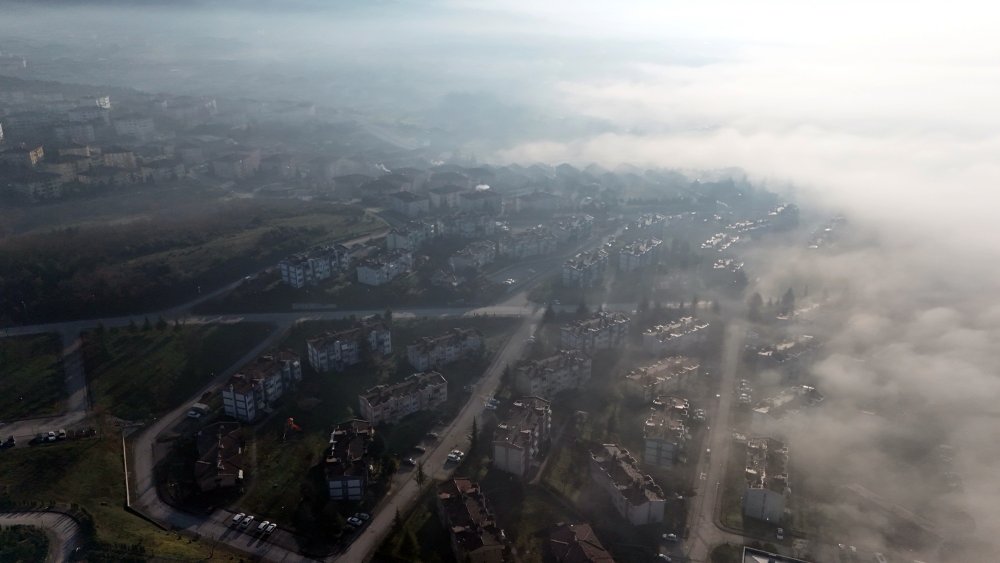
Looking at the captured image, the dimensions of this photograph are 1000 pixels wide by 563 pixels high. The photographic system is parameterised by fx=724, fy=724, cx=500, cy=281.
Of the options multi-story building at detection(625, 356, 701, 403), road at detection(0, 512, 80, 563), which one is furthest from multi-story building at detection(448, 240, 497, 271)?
road at detection(0, 512, 80, 563)

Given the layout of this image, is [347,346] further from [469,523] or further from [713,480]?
[713,480]

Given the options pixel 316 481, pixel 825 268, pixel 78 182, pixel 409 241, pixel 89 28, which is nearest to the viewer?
pixel 316 481

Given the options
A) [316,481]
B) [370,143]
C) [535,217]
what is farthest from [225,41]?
[316,481]

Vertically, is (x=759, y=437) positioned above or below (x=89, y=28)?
below

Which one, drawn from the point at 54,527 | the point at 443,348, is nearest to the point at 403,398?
the point at 443,348

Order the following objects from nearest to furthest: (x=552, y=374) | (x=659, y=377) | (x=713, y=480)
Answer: (x=713, y=480) < (x=552, y=374) < (x=659, y=377)

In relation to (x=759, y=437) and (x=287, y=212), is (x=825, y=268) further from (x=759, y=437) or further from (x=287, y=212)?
(x=287, y=212)

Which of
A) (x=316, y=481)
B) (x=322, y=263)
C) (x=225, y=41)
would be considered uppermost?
(x=225, y=41)
